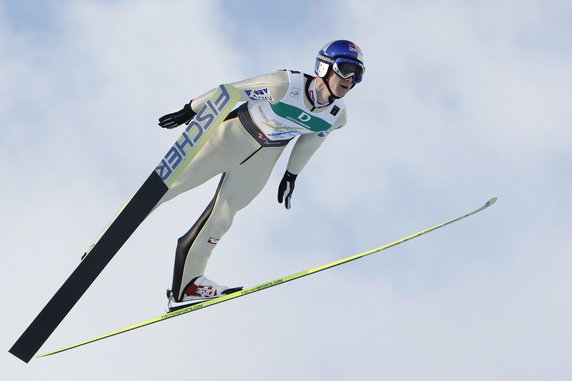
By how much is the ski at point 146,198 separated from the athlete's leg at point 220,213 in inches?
41.9

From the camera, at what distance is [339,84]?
798cm

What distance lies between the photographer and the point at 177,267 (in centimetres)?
874

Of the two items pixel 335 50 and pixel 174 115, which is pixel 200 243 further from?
pixel 335 50

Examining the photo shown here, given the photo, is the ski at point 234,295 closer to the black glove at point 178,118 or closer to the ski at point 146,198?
the ski at point 146,198

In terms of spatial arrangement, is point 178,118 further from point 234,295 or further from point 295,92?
point 234,295

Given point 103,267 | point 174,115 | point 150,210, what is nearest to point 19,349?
point 103,267

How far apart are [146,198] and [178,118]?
91cm

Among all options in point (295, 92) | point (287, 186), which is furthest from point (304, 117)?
point (287, 186)

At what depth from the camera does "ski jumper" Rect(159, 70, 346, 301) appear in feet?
26.4

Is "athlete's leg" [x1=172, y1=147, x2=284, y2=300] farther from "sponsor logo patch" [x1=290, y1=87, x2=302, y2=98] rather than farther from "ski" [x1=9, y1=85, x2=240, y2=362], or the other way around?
"ski" [x1=9, y1=85, x2=240, y2=362]

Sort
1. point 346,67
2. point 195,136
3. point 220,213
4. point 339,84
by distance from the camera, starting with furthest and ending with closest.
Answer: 1. point 220,213
2. point 339,84
3. point 346,67
4. point 195,136

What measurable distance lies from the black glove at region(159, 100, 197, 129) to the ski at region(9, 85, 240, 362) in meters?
0.48

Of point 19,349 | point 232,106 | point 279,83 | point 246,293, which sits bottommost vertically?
point 19,349

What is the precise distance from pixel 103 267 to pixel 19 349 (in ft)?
3.59
